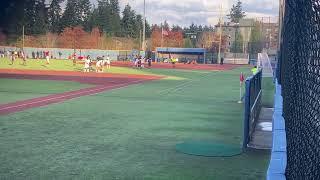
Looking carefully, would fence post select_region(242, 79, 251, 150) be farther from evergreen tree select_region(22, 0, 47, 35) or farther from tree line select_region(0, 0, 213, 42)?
evergreen tree select_region(22, 0, 47, 35)

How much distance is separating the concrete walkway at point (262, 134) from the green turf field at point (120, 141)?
43cm

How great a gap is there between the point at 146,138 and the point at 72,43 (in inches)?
3086

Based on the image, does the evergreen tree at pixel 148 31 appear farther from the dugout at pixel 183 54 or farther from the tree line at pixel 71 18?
the dugout at pixel 183 54

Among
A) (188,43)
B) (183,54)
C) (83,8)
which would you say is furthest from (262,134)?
(188,43)

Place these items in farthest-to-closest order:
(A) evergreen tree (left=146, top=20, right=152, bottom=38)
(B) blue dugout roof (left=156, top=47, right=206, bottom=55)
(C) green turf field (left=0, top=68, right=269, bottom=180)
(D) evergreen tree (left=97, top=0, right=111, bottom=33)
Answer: (A) evergreen tree (left=146, top=20, right=152, bottom=38) < (D) evergreen tree (left=97, top=0, right=111, bottom=33) < (B) blue dugout roof (left=156, top=47, right=206, bottom=55) < (C) green turf field (left=0, top=68, right=269, bottom=180)

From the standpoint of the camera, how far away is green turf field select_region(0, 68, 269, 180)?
776 centimetres

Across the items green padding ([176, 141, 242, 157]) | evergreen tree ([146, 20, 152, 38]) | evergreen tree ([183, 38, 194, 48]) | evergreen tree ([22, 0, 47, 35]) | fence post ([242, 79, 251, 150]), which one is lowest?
green padding ([176, 141, 242, 157])

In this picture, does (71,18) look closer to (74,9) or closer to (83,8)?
(83,8)

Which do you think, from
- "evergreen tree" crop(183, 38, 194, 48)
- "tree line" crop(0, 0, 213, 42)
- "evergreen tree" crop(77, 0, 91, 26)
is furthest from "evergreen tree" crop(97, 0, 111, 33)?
"evergreen tree" crop(183, 38, 194, 48)

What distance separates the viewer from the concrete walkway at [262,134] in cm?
1028

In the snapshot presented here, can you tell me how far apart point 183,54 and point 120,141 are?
259 ft

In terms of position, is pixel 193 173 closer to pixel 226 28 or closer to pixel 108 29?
pixel 108 29

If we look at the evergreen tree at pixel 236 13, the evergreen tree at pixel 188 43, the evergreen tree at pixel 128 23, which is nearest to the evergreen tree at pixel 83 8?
the evergreen tree at pixel 128 23

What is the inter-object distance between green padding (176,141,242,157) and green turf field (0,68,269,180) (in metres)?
0.24
